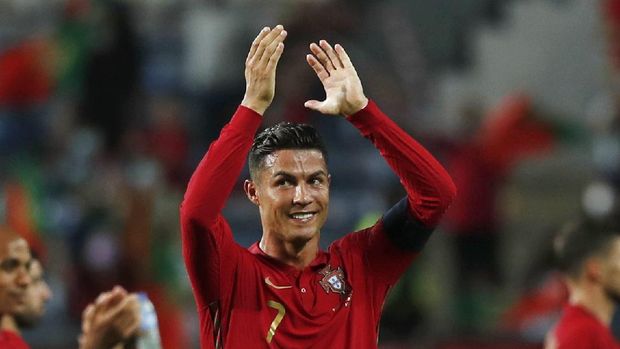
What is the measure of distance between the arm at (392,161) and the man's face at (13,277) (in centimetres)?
128

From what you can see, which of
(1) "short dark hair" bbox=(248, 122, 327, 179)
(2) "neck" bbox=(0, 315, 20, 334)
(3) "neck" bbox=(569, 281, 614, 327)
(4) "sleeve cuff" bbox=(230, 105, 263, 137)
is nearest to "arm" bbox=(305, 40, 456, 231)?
(1) "short dark hair" bbox=(248, 122, 327, 179)

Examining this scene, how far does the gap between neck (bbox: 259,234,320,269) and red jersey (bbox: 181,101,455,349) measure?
0.02 m

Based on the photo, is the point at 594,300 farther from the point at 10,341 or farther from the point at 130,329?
the point at 10,341

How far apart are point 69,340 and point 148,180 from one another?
1427 millimetres

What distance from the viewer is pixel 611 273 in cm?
473

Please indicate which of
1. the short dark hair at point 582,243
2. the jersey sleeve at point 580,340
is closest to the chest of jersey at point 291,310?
the jersey sleeve at point 580,340

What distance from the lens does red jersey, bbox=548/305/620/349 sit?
448 cm

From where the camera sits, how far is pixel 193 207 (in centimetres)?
372

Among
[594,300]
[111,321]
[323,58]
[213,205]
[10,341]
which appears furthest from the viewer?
[594,300]

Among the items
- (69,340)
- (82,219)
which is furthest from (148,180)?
(69,340)

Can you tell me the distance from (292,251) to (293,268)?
55 millimetres

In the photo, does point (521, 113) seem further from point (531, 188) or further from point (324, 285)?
point (324, 285)

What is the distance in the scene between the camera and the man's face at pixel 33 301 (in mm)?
4520

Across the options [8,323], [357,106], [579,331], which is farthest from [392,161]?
[8,323]
